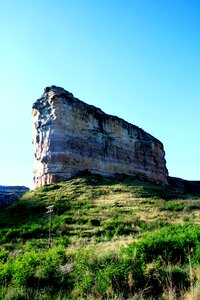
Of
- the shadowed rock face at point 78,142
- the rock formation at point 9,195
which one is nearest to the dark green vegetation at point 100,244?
the shadowed rock face at point 78,142

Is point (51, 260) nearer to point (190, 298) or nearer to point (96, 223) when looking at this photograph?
point (190, 298)

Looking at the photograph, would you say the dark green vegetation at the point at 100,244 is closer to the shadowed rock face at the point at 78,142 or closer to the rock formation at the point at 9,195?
the shadowed rock face at the point at 78,142

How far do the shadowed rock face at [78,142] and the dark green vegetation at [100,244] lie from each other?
3.53 meters

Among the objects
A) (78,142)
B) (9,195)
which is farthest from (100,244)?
(9,195)

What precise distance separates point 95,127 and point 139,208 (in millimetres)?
22152

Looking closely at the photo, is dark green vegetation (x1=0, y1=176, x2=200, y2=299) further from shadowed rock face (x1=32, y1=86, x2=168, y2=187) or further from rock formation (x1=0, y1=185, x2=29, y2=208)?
rock formation (x1=0, y1=185, x2=29, y2=208)

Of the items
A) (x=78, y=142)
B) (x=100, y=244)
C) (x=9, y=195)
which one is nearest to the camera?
(x=100, y=244)

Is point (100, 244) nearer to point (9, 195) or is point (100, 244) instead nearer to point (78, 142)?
point (78, 142)

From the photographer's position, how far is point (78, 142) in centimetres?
4891

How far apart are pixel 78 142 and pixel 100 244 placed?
2939 centimetres

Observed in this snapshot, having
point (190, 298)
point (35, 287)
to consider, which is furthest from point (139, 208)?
point (190, 298)

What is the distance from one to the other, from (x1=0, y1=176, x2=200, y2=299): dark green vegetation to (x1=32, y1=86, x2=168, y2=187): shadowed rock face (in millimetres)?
3530

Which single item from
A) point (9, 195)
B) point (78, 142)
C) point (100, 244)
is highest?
point (78, 142)

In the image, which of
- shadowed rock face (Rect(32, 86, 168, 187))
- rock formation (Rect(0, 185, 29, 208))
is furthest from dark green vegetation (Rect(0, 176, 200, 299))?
rock formation (Rect(0, 185, 29, 208))
